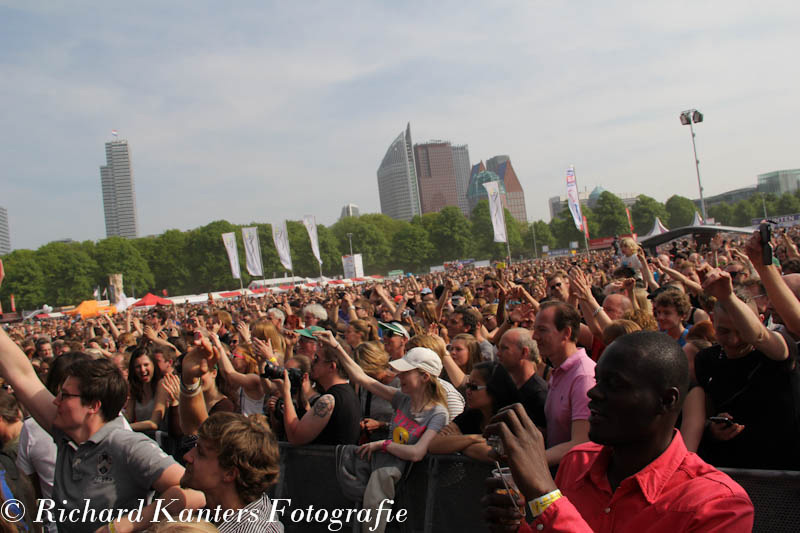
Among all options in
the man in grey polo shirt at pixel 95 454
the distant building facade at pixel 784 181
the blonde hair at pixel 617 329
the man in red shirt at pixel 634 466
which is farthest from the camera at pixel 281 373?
the distant building facade at pixel 784 181

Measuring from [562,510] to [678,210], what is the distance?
143 m

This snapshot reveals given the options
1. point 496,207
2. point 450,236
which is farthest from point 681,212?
point 496,207

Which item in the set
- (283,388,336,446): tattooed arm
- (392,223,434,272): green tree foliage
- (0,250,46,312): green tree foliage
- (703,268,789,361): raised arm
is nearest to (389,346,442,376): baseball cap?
(283,388,336,446): tattooed arm

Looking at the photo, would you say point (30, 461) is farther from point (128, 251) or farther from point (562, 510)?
point (128, 251)

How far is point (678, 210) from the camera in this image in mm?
130500

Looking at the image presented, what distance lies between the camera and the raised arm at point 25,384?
11.6 ft

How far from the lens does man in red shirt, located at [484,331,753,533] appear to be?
1.66 meters

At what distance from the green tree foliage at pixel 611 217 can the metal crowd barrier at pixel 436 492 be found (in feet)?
344

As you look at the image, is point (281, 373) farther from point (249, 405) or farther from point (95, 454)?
point (95, 454)

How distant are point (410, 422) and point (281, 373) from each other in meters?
1.10

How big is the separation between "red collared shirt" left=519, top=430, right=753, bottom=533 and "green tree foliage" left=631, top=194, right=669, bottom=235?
4557 inches

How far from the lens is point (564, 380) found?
12.1ft

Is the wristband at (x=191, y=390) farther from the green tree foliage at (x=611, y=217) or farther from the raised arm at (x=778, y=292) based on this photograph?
the green tree foliage at (x=611, y=217)

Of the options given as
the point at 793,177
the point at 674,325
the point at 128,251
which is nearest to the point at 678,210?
the point at 793,177
